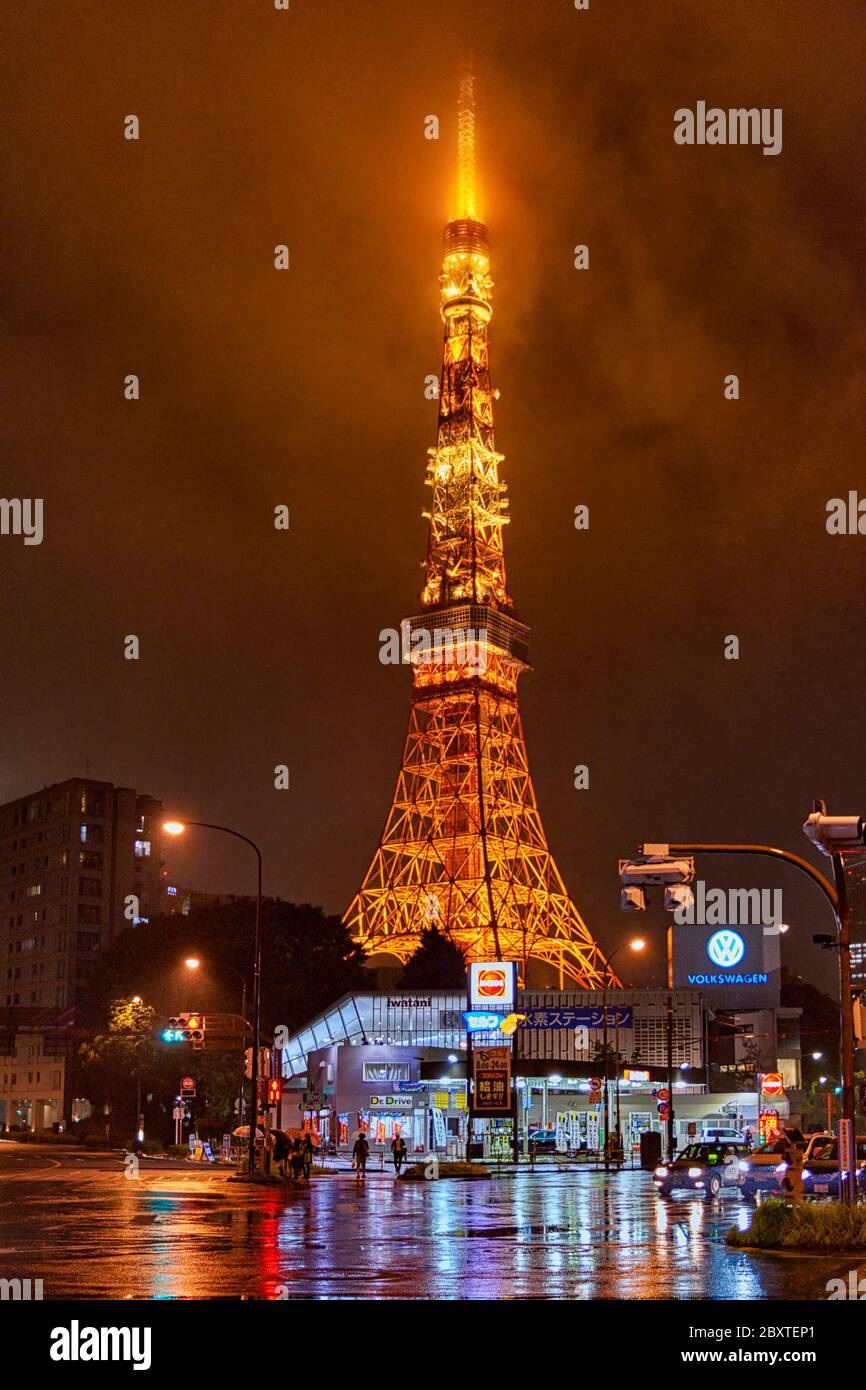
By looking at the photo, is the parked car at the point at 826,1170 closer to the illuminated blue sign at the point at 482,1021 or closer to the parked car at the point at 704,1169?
the parked car at the point at 704,1169

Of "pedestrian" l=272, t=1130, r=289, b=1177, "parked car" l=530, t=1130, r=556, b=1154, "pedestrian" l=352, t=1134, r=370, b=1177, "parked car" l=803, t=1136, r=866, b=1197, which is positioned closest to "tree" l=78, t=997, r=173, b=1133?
"parked car" l=530, t=1130, r=556, b=1154

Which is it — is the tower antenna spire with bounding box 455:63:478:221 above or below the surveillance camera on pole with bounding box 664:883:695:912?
above

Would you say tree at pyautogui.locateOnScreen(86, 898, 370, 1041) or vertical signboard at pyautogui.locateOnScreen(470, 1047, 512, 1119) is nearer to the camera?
vertical signboard at pyautogui.locateOnScreen(470, 1047, 512, 1119)

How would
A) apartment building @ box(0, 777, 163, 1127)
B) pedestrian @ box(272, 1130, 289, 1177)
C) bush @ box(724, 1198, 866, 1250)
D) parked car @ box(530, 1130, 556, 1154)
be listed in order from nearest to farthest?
bush @ box(724, 1198, 866, 1250) < pedestrian @ box(272, 1130, 289, 1177) < parked car @ box(530, 1130, 556, 1154) < apartment building @ box(0, 777, 163, 1127)

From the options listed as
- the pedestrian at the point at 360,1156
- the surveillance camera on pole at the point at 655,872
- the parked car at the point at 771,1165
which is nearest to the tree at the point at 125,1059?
the pedestrian at the point at 360,1156

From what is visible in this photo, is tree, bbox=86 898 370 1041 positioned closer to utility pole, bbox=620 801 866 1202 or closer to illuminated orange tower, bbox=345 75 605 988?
illuminated orange tower, bbox=345 75 605 988

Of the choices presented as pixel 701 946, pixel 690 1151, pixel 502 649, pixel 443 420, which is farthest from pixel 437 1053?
pixel 443 420

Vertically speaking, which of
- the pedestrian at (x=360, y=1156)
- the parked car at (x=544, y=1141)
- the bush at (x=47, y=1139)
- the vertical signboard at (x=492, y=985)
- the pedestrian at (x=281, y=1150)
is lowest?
the bush at (x=47, y=1139)
